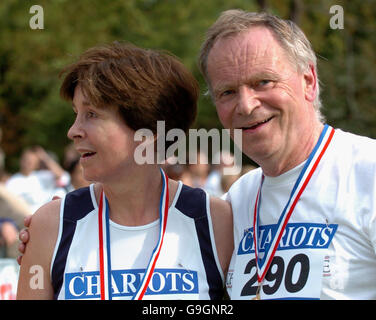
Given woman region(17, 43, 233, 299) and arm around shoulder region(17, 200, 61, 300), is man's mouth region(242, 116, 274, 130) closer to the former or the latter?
woman region(17, 43, 233, 299)

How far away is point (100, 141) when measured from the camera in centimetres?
303

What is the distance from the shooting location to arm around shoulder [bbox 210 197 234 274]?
10.2 feet

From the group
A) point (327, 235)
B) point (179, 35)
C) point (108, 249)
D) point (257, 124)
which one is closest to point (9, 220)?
point (108, 249)

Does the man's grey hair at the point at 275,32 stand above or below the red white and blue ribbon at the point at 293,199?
above

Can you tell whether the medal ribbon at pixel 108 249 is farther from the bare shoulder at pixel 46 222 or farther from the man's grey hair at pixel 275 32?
the man's grey hair at pixel 275 32

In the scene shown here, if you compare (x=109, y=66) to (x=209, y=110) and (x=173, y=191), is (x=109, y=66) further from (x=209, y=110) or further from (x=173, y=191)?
(x=209, y=110)

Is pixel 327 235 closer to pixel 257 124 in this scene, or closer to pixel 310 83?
pixel 257 124

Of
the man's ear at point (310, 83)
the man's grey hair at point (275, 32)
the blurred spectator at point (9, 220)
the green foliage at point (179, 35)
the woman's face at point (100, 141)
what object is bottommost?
the blurred spectator at point (9, 220)

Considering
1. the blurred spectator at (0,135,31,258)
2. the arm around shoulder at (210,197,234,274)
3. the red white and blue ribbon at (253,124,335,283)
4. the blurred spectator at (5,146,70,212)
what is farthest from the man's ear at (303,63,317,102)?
the blurred spectator at (5,146,70,212)

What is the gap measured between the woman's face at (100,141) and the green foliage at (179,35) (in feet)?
21.3

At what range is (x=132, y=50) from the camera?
125 inches

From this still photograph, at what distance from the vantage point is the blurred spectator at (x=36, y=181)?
9242mm

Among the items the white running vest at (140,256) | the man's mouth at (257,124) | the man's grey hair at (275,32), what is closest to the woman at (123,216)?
the white running vest at (140,256)
